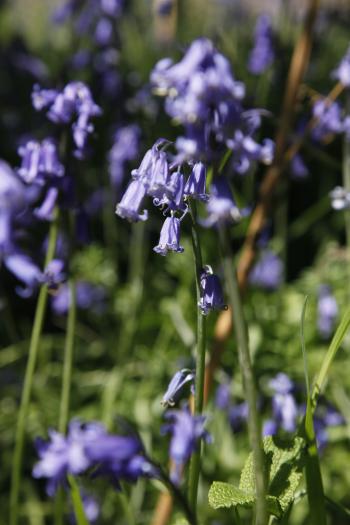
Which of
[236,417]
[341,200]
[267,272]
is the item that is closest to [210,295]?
[341,200]

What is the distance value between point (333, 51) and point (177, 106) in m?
5.77

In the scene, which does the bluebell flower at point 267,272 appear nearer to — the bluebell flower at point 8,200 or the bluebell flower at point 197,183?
the bluebell flower at point 197,183

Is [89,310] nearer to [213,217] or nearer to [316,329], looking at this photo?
[316,329]

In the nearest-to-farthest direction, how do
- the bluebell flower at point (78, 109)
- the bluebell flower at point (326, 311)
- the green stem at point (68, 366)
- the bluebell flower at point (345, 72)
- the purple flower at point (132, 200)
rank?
the purple flower at point (132, 200)
the bluebell flower at point (78, 109)
the green stem at point (68, 366)
the bluebell flower at point (345, 72)
the bluebell flower at point (326, 311)

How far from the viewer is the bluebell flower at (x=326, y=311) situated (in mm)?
3594

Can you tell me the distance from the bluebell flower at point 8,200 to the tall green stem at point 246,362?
1.28 feet

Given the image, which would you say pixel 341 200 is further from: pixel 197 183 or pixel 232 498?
pixel 232 498

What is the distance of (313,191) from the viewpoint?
529 centimetres

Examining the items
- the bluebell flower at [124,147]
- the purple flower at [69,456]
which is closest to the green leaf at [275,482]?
the purple flower at [69,456]

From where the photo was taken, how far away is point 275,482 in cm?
177

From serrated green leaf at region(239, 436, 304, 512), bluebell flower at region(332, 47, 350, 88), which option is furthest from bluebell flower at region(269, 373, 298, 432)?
bluebell flower at region(332, 47, 350, 88)

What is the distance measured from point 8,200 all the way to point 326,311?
8.53ft

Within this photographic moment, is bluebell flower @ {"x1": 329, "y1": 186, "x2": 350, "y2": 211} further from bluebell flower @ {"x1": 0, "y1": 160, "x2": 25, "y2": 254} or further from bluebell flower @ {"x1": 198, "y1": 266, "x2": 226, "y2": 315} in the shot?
bluebell flower @ {"x1": 0, "y1": 160, "x2": 25, "y2": 254}

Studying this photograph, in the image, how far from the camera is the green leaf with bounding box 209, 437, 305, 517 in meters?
1.68
